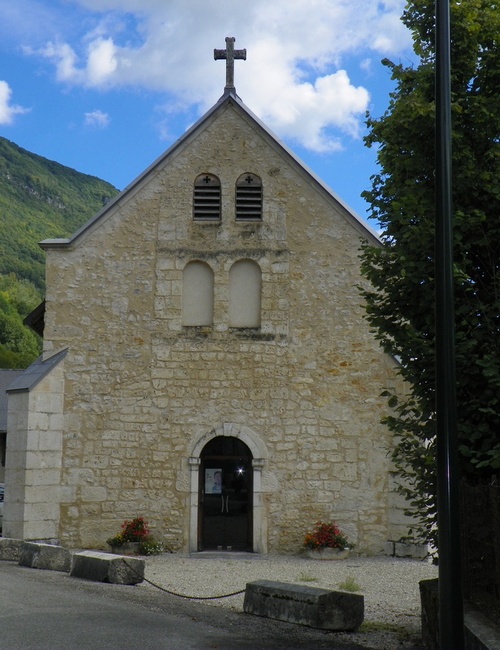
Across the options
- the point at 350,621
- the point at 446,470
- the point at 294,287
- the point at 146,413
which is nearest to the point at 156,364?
the point at 146,413

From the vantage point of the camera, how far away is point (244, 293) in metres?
15.2

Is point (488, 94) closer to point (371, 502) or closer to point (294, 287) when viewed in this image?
point (294, 287)

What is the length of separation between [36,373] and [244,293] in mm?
4146

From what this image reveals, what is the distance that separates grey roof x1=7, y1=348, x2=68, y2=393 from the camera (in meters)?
14.4

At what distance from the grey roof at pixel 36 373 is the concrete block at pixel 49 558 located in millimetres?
3123

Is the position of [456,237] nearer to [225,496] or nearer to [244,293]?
[244,293]

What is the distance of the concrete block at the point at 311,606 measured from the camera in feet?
26.8

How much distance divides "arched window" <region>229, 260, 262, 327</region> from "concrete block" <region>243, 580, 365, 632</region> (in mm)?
6968

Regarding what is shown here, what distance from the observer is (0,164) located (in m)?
115

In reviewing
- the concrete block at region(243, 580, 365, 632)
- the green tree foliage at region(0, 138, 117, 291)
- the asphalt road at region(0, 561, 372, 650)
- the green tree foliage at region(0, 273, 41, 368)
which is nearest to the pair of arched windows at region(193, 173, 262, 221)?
the asphalt road at region(0, 561, 372, 650)

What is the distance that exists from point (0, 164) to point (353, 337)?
10982cm

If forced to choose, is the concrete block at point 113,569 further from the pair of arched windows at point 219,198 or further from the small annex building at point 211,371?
the pair of arched windows at point 219,198

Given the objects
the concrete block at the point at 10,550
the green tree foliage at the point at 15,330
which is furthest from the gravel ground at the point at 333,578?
the green tree foliage at the point at 15,330

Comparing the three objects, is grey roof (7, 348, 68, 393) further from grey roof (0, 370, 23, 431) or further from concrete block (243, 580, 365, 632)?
grey roof (0, 370, 23, 431)
